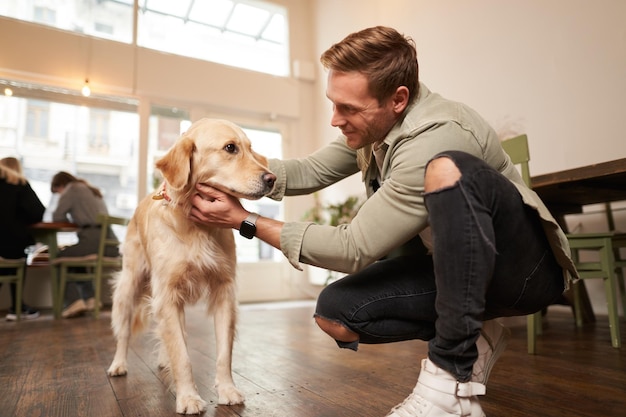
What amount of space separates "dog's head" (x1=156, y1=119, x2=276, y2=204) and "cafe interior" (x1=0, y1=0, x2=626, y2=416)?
4.98 feet

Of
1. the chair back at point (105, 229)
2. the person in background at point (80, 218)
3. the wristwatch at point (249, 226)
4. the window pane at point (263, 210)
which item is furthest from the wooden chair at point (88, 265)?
the wristwatch at point (249, 226)

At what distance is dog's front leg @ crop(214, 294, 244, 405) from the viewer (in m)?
1.44

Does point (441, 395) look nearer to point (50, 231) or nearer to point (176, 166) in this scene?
point (176, 166)

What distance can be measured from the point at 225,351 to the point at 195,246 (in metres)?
0.38

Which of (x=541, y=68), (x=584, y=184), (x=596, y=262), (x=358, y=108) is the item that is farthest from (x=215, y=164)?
(x=541, y=68)

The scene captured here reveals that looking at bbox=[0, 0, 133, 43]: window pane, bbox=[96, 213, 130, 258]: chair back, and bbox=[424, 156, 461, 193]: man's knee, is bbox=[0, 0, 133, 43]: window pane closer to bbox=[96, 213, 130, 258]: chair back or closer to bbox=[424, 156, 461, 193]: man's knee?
bbox=[96, 213, 130, 258]: chair back

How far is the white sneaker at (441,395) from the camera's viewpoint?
955 millimetres

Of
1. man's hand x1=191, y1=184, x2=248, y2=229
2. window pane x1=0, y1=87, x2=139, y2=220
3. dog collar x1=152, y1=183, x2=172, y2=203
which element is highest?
window pane x1=0, y1=87, x2=139, y2=220

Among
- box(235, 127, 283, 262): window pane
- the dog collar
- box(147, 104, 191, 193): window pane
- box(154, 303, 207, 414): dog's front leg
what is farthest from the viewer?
box(235, 127, 283, 262): window pane

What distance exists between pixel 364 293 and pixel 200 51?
19.8 feet

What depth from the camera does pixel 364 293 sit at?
3.80 feet

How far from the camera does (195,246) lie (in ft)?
4.97

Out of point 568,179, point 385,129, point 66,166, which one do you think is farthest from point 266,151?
point 385,129

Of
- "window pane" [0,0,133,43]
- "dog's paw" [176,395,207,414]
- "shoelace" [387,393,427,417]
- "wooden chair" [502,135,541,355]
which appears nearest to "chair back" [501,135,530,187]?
"wooden chair" [502,135,541,355]
